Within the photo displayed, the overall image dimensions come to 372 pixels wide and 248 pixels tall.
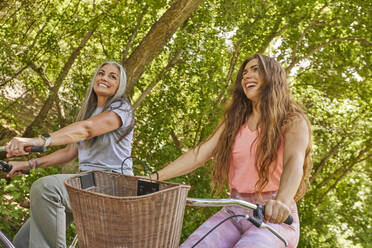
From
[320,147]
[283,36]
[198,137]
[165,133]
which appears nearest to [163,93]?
[165,133]

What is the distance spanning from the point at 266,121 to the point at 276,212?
751 mm

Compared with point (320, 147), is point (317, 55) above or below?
above

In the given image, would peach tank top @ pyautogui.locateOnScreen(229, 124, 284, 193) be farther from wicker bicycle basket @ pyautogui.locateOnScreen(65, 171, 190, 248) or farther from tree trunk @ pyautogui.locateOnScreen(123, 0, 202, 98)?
tree trunk @ pyautogui.locateOnScreen(123, 0, 202, 98)

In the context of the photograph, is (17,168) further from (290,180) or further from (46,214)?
(290,180)

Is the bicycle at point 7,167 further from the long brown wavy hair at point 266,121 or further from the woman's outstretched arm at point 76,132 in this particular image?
the long brown wavy hair at point 266,121

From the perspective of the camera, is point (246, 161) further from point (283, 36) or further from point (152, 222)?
point (283, 36)

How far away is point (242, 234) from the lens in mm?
2383

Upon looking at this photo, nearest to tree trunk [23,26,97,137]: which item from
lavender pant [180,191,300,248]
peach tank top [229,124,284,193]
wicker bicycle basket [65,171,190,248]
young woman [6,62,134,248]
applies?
young woman [6,62,134,248]

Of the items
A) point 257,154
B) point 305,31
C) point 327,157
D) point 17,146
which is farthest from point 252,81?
point 327,157

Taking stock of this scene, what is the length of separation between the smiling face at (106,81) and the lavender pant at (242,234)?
1.39m

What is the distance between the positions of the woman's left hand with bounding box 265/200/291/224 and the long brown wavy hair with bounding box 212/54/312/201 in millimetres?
480

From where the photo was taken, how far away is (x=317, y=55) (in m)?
9.43

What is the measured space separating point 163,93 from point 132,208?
5.63 meters

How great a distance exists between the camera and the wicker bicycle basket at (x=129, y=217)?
168 cm
